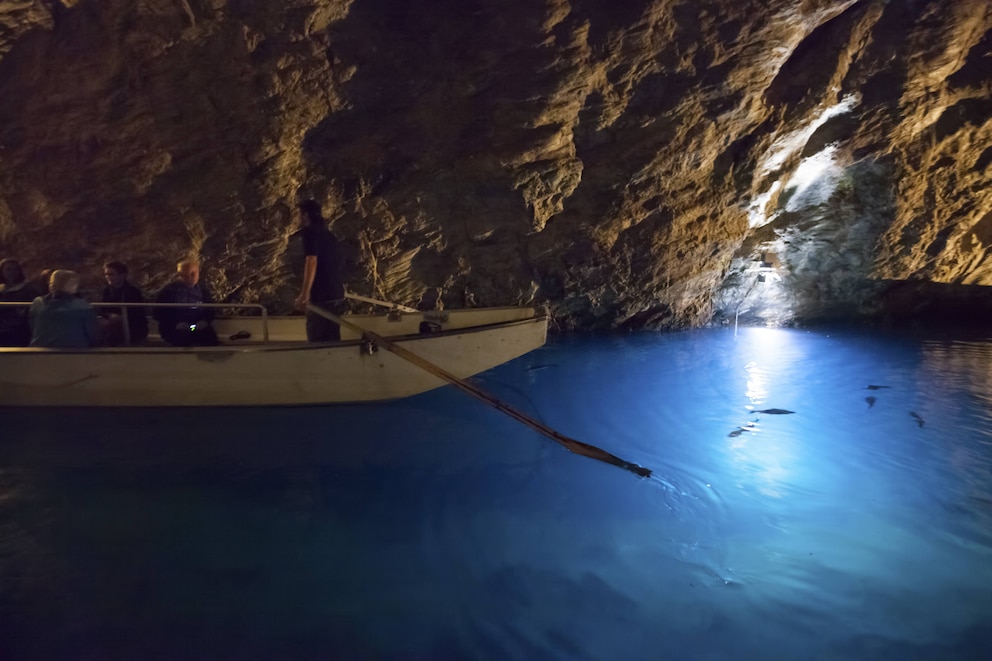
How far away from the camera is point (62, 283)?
17.8 feet

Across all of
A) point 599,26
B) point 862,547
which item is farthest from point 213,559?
point 599,26

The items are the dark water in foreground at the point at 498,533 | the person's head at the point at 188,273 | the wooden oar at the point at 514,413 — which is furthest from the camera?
the person's head at the point at 188,273

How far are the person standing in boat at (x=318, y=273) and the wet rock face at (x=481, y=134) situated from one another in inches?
103

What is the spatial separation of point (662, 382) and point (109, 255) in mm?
7682

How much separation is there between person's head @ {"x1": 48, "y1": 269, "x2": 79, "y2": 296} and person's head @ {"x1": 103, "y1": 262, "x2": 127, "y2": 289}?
1.37 feet

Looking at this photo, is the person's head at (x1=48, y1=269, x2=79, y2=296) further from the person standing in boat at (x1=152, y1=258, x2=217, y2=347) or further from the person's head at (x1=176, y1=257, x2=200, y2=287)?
the person's head at (x1=176, y1=257, x2=200, y2=287)

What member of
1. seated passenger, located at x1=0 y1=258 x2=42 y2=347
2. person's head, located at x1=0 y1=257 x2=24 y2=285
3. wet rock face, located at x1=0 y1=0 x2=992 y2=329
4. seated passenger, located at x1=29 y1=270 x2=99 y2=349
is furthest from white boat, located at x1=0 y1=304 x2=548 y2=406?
wet rock face, located at x1=0 y1=0 x2=992 y2=329

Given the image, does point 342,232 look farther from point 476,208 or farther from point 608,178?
point 608,178

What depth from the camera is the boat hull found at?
546cm

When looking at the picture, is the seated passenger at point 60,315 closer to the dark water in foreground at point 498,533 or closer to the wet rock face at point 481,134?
the dark water in foreground at point 498,533

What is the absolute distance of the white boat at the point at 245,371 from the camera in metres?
5.46

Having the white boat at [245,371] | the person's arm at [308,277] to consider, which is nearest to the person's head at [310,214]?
the person's arm at [308,277]

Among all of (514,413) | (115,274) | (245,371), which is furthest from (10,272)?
(514,413)

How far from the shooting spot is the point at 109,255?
25.1 feet
